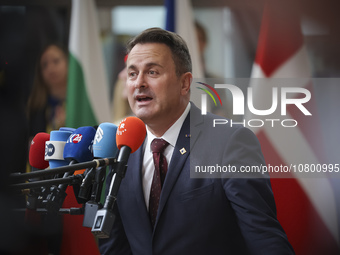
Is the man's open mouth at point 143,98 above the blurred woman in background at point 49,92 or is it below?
below

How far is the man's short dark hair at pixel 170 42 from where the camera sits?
6.32ft

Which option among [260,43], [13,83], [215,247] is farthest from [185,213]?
[260,43]

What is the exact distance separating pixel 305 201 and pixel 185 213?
1.71 m

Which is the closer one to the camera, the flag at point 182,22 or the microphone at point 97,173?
the microphone at point 97,173

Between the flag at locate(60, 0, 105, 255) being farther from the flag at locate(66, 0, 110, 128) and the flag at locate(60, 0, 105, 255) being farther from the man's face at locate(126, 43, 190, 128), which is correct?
the man's face at locate(126, 43, 190, 128)

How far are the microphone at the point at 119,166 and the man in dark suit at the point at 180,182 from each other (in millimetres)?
383

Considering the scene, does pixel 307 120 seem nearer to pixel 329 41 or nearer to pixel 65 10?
pixel 329 41

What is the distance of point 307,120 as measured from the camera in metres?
3.22

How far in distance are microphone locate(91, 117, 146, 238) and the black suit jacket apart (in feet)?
1.37

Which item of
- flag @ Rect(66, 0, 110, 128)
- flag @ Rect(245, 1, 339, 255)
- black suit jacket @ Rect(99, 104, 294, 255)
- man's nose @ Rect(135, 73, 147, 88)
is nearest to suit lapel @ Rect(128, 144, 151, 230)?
black suit jacket @ Rect(99, 104, 294, 255)

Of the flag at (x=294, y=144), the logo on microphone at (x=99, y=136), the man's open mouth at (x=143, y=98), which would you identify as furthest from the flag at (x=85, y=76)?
the logo on microphone at (x=99, y=136)

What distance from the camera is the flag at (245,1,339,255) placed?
312 cm

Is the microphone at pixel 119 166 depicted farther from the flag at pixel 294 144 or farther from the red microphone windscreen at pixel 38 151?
the flag at pixel 294 144

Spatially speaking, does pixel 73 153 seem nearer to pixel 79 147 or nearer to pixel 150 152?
pixel 79 147
